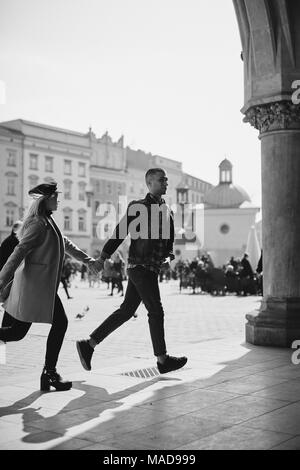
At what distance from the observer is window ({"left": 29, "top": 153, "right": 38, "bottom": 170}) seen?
69.8m

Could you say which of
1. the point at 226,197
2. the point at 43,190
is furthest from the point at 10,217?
the point at 43,190

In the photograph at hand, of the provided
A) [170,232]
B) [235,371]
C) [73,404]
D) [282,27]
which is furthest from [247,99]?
[73,404]

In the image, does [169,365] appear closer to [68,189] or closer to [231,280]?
[231,280]

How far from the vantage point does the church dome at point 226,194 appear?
68188mm

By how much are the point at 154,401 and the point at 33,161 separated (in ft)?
221

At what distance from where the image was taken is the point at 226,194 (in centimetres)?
6869

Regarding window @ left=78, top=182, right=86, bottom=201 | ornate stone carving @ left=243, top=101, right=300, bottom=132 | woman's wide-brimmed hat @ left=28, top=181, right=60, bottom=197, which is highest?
window @ left=78, top=182, right=86, bottom=201

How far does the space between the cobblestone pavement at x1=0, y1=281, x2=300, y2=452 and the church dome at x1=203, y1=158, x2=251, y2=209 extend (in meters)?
60.4

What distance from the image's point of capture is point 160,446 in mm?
3666

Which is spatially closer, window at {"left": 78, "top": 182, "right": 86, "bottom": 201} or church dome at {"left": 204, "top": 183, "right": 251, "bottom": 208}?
church dome at {"left": 204, "top": 183, "right": 251, "bottom": 208}

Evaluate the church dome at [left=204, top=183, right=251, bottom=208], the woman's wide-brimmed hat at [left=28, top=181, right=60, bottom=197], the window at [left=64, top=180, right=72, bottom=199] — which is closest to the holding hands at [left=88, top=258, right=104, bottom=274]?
the woman's wide-brimmed hat at [left=28, top=181, right=60, bottom=197]

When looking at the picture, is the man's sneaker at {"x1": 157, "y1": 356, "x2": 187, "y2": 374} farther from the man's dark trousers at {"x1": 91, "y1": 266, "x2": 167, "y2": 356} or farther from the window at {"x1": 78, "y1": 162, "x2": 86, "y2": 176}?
the window at {"x1": 78, "y1": 162, "x2": 86, "y2": 176}

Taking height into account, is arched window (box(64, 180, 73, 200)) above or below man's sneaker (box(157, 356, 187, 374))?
above

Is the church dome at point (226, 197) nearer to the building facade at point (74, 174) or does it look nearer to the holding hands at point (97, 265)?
the building facade at point (74, 174)
